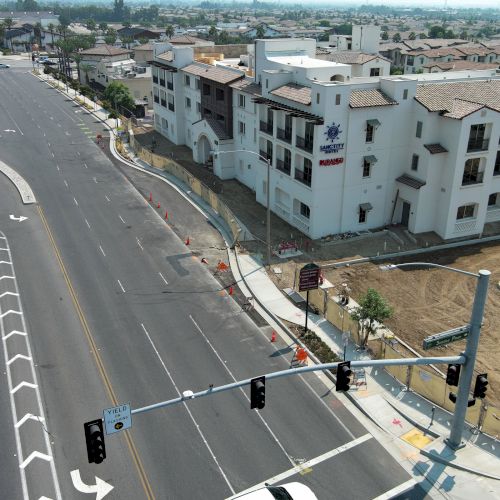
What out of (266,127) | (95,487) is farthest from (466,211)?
(95,487)

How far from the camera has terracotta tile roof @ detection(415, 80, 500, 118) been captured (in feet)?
155

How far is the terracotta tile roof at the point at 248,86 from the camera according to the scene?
5673 cm

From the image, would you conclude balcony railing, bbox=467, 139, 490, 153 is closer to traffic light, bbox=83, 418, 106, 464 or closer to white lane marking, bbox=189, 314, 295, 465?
white lane marking, bbox=189, 314, 295, 465

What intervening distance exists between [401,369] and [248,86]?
3712 centimetres

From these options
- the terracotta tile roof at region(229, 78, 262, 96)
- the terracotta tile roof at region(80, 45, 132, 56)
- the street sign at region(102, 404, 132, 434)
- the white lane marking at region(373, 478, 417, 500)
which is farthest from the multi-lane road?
the terracotta tile roof at region(80, 45, 132, 56)

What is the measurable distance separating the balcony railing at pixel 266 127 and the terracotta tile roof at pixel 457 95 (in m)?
13.4

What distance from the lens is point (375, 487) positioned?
79.6 ft

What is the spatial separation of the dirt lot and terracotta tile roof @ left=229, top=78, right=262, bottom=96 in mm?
20568

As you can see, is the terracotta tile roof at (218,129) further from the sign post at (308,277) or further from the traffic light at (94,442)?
the traffic light at (94,442)

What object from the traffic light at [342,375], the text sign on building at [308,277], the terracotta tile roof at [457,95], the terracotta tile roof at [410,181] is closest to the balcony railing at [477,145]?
the terracotta tile roof at [457,95]

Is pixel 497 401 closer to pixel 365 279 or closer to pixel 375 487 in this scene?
pixel 375 487

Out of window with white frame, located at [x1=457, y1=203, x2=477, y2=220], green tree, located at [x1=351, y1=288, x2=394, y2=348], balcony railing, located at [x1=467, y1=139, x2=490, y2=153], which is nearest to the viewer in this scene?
green tree, located at [x1=351, y1=288, x2=394, y2=348]

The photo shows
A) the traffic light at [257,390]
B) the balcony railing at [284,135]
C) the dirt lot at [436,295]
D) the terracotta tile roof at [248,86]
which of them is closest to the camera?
the traffic light at [257,390]

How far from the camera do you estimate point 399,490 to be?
24.2 m
